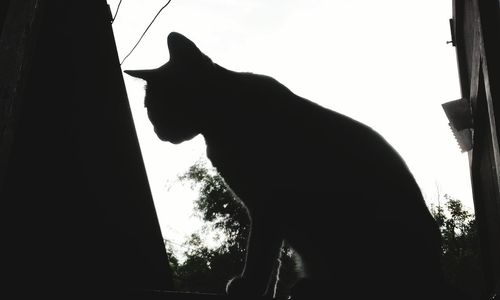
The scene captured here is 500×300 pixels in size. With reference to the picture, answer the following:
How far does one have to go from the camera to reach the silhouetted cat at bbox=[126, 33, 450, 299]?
1657mm

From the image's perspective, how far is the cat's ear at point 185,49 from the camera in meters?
2.36

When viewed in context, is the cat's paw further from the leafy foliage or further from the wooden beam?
the leafy foliage

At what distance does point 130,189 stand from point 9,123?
1761mm

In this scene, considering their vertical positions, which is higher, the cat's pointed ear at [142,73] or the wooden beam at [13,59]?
the cat's pointed ear at [142,73]

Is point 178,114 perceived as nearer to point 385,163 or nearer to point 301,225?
point 301,225

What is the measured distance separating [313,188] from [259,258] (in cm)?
46

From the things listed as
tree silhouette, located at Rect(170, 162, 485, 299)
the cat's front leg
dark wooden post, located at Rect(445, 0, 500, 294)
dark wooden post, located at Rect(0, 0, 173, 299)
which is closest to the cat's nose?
dark wooden post, located at Rect(0, 0, 173, 299)

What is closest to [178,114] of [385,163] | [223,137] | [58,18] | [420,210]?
[223,137]

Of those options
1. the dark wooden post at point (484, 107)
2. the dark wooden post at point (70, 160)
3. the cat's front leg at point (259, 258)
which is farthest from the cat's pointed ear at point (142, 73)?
the dark wooden post at point (484, 107)

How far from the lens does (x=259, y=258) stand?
1.98 meters

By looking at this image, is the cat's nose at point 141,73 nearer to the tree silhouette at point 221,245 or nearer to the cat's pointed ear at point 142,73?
the cat's pointed ear at point 142,73

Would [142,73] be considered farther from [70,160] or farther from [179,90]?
[70,160]

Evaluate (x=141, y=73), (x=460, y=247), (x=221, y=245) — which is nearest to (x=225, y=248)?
(x=221, y=245)

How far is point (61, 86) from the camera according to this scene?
8.82ft
